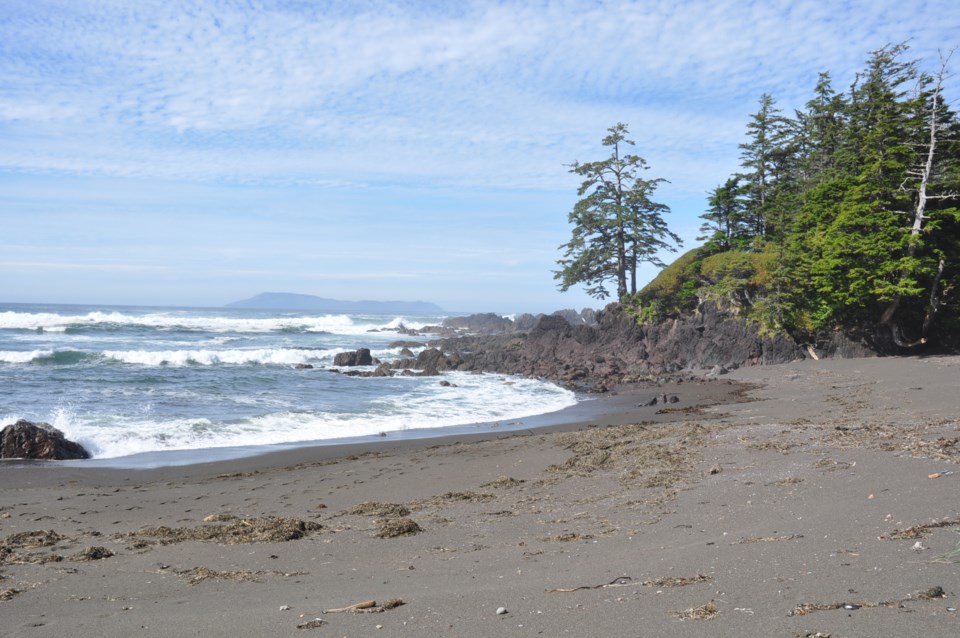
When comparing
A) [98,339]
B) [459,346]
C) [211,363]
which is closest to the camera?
[211,363]

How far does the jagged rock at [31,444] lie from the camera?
11.0m

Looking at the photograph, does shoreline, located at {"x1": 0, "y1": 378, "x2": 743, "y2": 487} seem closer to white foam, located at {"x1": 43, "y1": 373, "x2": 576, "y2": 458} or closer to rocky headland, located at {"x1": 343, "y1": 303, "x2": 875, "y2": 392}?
white foam, located at {"x1": 43, "y1": 373, "x2": 576, "y2": 458}

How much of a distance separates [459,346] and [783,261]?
20.1 meters

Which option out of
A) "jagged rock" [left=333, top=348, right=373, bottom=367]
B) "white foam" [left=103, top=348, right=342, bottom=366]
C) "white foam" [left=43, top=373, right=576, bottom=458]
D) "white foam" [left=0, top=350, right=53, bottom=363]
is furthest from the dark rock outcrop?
"white foam" [left=0, top=350, right=53, bottom=363]

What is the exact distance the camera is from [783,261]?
22.9 m

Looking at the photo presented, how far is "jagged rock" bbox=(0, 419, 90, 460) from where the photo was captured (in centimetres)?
1105

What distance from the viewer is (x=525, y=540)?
5586 mm

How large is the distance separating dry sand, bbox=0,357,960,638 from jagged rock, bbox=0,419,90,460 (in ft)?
2.06

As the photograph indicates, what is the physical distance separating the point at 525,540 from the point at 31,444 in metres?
9.90

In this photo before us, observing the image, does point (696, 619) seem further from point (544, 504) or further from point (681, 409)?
point (681, 409)

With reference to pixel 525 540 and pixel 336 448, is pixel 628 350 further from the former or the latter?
pixel 525 540

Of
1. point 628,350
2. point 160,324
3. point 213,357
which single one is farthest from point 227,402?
point 160,324

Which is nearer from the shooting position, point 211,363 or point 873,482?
point 873,482

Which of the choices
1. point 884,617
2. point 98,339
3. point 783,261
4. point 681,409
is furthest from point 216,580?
point 98,339
